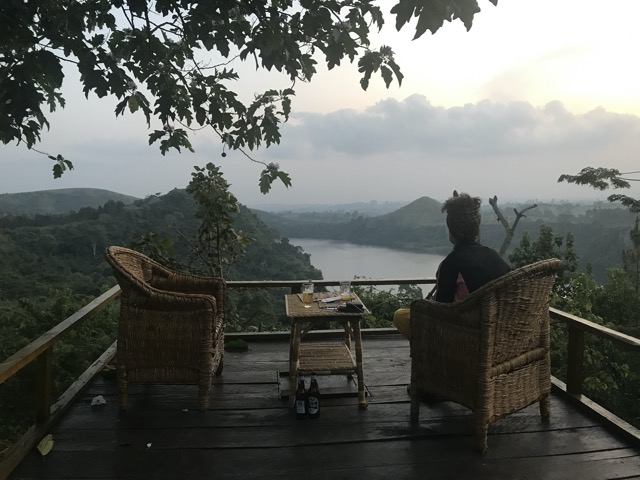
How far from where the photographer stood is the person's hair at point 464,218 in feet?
8.49

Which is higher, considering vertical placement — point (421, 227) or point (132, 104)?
point (132, 104)

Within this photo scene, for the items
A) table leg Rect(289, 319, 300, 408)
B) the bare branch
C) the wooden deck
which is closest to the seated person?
the wooden deck

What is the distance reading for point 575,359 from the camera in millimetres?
2965

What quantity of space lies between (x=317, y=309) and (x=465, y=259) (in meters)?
1.03

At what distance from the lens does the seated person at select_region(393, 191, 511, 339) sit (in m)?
2.51

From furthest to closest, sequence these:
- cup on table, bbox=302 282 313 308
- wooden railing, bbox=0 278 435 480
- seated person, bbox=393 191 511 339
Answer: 1. cup on table, bbox=302 282 313 308
2. seated person, bbox=393 191 511 339
3. wooden railing, bbox=0 278 435 480

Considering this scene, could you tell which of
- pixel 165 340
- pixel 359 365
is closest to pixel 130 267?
pixel 165 340

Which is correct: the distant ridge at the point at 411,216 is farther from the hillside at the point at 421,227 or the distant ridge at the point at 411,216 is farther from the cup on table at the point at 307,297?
the cup on table at the point at 307,297

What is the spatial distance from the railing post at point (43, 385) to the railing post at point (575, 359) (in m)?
3.13

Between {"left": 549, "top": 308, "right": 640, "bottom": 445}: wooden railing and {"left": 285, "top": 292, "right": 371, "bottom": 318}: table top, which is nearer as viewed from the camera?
{"left": 549, "top": 308, "right": 640, "bottom": 445}: wooden railing

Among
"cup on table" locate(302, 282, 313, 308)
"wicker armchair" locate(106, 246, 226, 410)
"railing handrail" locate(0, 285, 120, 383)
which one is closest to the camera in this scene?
"railing handrail" locate(0, 285, 120, 383)

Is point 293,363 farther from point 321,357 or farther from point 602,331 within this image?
point 602,331

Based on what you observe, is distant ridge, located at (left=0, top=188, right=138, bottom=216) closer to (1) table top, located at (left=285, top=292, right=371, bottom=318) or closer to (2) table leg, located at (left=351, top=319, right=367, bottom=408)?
(1) table top, located at (left=285, top=292, right=371, bottom=318)

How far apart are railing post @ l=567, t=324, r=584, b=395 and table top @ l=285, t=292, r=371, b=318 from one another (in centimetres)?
132
